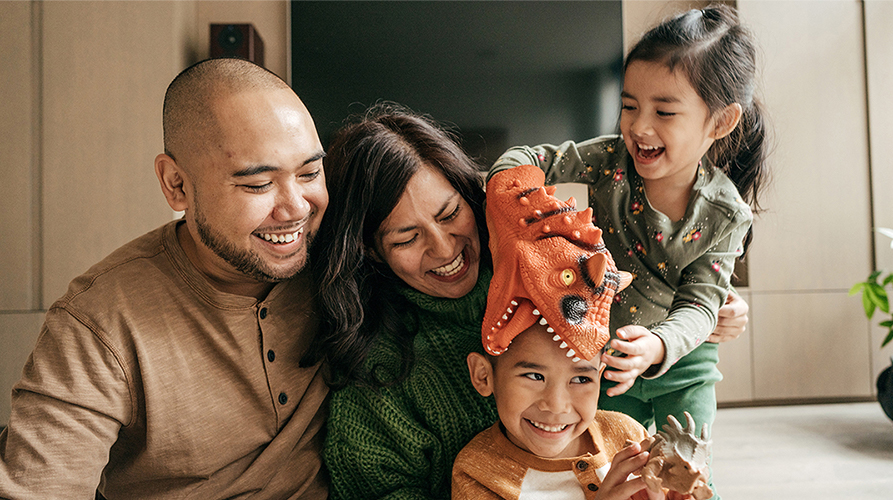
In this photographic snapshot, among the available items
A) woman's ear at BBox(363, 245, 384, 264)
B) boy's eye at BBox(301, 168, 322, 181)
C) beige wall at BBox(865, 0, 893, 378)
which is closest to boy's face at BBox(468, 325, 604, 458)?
woman's ear at BBox(363, 245, 384, 264)

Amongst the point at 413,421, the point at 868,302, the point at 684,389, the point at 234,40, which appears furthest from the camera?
the point at 234,40

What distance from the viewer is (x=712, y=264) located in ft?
4.65

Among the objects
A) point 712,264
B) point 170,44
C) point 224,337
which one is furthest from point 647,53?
point 170,44

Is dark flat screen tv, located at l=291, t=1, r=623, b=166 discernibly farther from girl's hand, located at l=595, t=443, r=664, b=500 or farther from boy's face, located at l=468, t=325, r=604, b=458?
girl's hand, located at l=595, t=443, r=664, b=500

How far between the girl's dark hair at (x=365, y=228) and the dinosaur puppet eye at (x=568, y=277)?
1.38ft

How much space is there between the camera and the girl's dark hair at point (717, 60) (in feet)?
4.34

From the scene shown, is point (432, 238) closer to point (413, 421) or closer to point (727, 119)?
point (413, 421)

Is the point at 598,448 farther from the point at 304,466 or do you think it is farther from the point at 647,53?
the point at 647,53

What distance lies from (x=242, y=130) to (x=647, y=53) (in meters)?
0.91

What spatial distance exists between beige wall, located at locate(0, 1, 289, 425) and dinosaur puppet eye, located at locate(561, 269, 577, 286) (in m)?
2.90

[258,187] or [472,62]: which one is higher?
[472,62]

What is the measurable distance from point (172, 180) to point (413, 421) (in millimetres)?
716

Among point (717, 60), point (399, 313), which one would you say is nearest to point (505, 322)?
point (399, 313)

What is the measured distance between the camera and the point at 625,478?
3.14 ft
